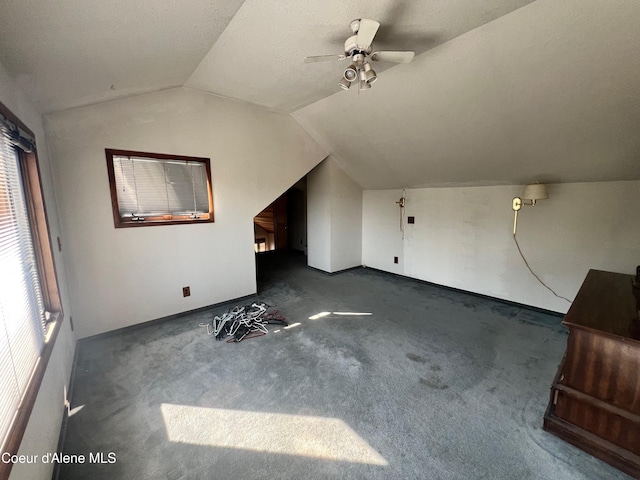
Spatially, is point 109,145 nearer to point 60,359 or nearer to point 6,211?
point 6,211

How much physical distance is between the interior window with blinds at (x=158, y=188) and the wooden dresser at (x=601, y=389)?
3545 millimetres

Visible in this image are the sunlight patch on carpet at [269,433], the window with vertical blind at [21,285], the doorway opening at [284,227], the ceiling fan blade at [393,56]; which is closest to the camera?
the window with vertical blind at [21,285]

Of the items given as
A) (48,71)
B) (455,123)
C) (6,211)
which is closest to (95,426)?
(6,211)

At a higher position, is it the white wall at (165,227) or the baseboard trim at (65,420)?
the white wall at (165,227)

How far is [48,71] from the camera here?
160 centimetres

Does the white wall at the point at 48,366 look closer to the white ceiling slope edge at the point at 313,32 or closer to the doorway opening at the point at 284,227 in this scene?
the white ceiling slope edge at the point at 313,32

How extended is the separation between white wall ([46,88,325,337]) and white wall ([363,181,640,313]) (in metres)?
2.30

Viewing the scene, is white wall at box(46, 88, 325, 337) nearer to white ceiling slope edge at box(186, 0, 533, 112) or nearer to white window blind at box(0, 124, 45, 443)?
white ceiling slope edge at box(186, 0, 533, 112)

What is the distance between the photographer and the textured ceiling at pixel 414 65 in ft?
4.73

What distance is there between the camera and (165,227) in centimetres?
306

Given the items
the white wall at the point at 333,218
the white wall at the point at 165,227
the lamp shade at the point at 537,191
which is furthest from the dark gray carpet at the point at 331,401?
the white wall at the point at 333,218

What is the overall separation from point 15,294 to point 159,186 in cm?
188

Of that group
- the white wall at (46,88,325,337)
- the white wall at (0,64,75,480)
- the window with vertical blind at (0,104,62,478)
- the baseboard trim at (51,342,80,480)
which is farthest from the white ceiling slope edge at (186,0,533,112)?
the baseboard trim at (51,342,80,480)

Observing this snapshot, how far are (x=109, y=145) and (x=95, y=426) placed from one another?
2407 mm
